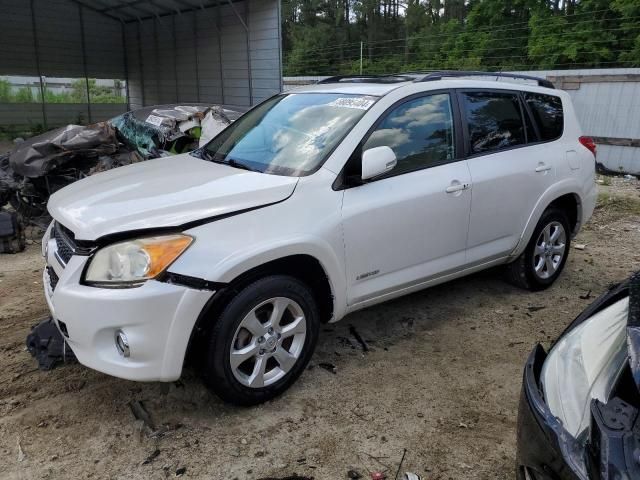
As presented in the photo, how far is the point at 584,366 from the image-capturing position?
6.49 ft

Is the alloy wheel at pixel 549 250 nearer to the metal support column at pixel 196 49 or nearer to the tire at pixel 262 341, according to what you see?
the tire at pixel 262 341

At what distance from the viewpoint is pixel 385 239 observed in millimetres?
3412

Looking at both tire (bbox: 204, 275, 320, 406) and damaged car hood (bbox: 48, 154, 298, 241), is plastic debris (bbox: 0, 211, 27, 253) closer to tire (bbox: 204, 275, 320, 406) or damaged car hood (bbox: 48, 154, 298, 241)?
damaged car hood (bbox: 48, 154, 298, 241)

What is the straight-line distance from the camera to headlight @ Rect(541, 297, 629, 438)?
5.91ft

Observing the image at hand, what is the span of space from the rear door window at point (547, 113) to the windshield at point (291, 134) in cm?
182

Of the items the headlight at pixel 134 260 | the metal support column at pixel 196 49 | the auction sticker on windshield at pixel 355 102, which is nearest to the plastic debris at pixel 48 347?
the headlight at pixel 134 260

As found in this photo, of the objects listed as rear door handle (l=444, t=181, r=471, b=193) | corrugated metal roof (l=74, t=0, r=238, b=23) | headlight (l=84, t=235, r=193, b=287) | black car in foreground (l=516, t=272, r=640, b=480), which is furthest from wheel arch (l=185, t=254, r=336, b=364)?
corrugated metal roof (l=74, t=0, r=238, b=23)

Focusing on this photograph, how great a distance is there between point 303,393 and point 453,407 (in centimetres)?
89

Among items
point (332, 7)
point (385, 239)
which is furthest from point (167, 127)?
point (332, 7)

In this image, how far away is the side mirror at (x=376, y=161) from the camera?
3186 millimetres

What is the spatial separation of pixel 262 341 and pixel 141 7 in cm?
1686

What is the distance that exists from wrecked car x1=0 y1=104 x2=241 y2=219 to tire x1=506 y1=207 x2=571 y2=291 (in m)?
3.99

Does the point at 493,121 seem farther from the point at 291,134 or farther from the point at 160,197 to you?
the point at 160,197

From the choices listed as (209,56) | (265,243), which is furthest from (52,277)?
(209,56)
